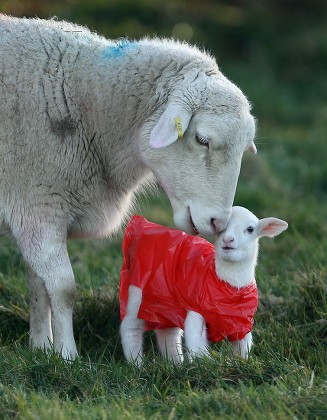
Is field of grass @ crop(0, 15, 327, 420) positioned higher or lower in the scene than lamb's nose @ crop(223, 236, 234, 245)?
lower

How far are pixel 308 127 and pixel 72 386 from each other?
8659mm

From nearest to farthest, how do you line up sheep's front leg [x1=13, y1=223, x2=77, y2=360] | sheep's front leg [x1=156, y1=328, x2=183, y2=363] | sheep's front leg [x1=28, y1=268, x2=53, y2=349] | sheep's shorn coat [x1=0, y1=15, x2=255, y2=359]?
sheep's shorn coat [x1=0, y1=15, x2=255, y2=359], sheep's front leg [x1=13, y1=223, x2=77, y2=360], sheep's front leg [x1=156, y1=328, x2=183, y2=363], sheep's front leg [x1=28, y1=268, x2=53, y2=349]

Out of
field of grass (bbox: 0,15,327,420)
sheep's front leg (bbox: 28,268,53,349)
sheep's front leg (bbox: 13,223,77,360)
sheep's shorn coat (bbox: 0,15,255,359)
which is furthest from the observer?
sheep's front leg (bbox: 28,268,53,349)

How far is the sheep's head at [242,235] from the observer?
16.1ft

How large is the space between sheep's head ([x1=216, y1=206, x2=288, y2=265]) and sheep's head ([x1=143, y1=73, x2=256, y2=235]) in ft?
0.20

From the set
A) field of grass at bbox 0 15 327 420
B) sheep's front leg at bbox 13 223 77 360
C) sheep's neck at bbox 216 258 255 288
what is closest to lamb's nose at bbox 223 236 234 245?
sheep's neck at bbox 216 258 255 288

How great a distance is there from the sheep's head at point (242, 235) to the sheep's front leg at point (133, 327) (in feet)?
1.75

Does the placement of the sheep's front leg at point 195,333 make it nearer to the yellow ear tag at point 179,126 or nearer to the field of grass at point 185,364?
A: the field of grass at point 185,364

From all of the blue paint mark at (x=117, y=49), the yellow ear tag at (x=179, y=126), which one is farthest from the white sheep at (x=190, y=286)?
the blue paint mark at (x=117, y=49)

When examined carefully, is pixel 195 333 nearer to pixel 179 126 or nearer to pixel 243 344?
pixel 243 344

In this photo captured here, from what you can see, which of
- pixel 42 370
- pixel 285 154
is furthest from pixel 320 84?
pixel 42 370

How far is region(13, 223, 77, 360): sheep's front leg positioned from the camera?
17.0 ft

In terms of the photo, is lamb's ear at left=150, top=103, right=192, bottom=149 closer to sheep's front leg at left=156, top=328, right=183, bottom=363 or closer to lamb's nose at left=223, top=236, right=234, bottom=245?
lamb's nose at left=223, top=236, right=234, bottom=245

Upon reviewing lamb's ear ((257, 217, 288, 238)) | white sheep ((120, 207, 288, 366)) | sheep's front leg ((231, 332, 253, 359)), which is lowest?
sheep's front leg ((231, 332, 253, 359))
